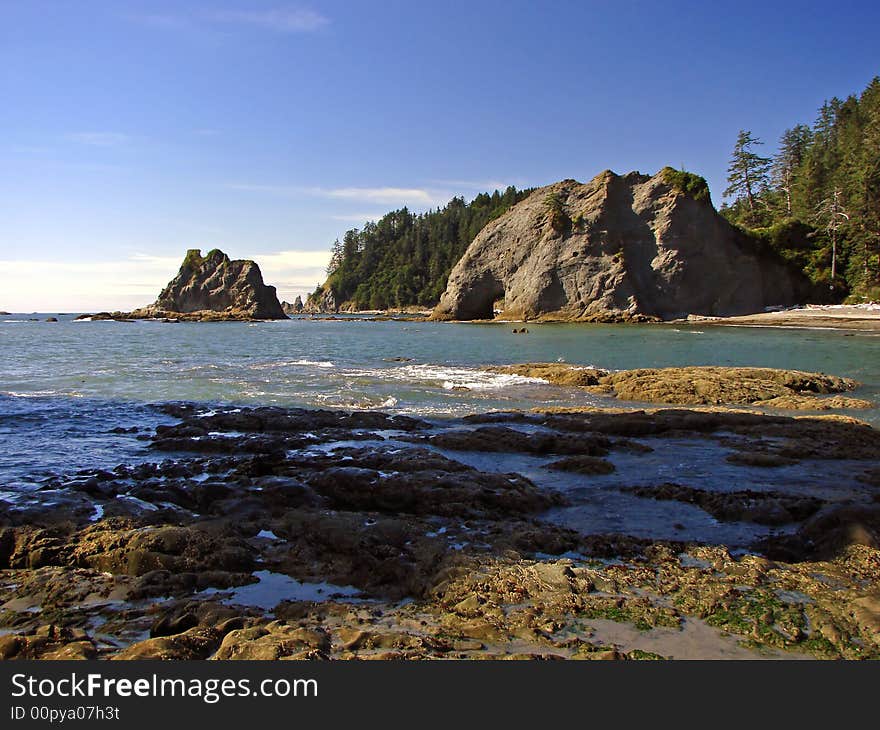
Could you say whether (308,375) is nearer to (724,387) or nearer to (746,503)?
(724,387)

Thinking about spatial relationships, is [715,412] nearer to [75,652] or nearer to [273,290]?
[75,652]

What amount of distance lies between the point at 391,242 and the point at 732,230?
91076 mm

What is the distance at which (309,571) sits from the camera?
5.57m

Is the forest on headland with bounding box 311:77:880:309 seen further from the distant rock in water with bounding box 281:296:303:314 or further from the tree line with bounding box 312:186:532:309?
the distant rock in water with bounding box 281:296:303:314

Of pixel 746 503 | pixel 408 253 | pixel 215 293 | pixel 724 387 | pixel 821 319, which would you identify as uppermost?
pixel 408 253

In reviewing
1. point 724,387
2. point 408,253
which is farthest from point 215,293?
point 724,387

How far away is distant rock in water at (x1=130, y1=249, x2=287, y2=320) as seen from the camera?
326 ft

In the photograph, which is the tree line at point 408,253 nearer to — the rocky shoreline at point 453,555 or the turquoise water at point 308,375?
the turquoise water at point 308,375

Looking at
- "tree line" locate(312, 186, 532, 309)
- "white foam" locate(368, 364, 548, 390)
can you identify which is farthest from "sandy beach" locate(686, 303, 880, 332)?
"tree line" locate(312, 186, 532, 309)

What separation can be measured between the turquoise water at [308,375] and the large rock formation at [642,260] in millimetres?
22668

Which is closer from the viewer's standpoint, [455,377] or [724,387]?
[724,387]

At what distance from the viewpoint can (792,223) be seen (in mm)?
63812

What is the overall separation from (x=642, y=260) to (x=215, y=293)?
75.3 meters

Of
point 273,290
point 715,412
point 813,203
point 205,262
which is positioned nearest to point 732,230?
point 813,203
